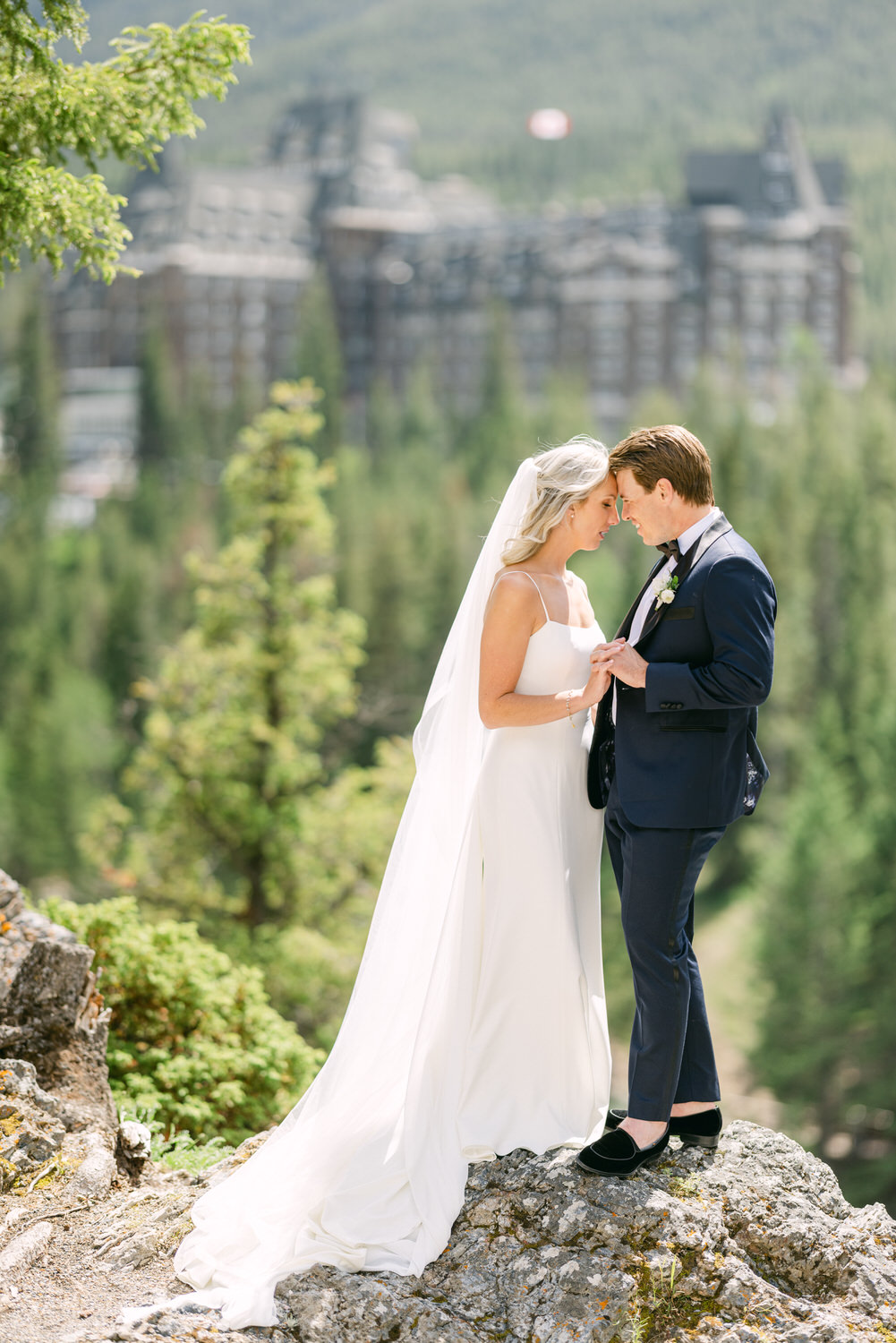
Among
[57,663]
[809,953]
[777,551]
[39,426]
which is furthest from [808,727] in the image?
[39,426]

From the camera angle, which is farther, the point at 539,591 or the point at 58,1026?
the point at 58,1026

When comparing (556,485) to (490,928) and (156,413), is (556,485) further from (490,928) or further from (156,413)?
(156,413)

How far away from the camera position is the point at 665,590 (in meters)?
3.77

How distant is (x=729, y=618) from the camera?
3.68m

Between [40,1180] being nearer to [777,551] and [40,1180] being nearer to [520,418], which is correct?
[777,551]

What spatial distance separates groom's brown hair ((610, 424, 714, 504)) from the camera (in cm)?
379

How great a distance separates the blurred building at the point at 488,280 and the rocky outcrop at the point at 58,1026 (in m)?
72.3

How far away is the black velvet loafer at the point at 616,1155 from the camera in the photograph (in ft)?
12.5

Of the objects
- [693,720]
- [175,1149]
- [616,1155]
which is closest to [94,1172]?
[175,1149]

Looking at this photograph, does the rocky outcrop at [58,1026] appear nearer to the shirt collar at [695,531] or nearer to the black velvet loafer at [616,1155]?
the black velvet loafer at [616,1155]

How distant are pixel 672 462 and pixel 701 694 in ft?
2.24

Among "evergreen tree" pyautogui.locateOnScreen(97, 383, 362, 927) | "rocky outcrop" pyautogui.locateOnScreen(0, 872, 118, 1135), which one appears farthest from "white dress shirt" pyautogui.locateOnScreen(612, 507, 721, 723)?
"evergreen tree" pyautogui.locateOnScreen(97, 383, 362, 927)

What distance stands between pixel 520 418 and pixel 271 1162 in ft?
218

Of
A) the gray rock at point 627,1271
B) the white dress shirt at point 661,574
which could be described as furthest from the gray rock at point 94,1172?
the white dress shirt at point 661,574
